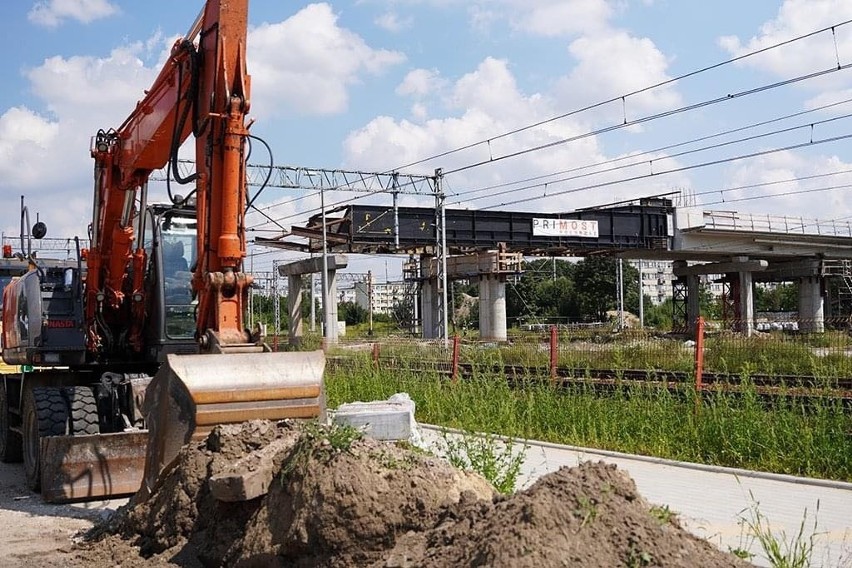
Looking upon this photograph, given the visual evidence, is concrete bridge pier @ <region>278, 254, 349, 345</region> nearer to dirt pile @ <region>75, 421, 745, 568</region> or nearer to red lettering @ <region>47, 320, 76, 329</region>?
red lettering @ <region>47, 320, 76, 329</region>

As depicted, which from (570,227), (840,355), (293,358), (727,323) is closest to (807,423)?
(840,355)

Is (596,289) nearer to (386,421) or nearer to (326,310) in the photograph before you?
(326,310)

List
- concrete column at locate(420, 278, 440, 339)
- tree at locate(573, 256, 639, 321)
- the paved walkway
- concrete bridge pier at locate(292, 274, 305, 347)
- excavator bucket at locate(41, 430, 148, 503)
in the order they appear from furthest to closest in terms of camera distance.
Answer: tree at locate(573, 256, 639, 321)
concrete bridge pier at locate(292, 274, 305, 347)
concrete column at locate(420, 278, 440, 339)
excavator bucket at locate(41, 430, 148, 503)
the paved walkway

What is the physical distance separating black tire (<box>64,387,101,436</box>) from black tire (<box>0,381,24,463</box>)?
7.63 ft

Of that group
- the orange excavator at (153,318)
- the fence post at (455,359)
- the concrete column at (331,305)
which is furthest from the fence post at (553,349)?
the concrete column at (331,305)

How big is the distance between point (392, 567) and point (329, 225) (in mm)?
35085

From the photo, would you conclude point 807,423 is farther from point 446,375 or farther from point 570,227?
point 570,227

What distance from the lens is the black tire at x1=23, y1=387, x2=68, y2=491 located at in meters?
10.2

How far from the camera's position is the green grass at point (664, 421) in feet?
32.3

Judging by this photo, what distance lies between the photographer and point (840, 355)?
14.5m

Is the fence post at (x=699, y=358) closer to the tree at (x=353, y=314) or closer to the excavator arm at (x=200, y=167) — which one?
the excavator arm at (x=200, y=167)

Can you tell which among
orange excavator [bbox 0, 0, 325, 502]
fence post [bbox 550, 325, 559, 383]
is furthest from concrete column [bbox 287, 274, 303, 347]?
orange excavator [bbox 0, 0, 325, 502]

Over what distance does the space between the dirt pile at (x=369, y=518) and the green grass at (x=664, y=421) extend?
14.6 ft

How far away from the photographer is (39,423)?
33.3 ft
